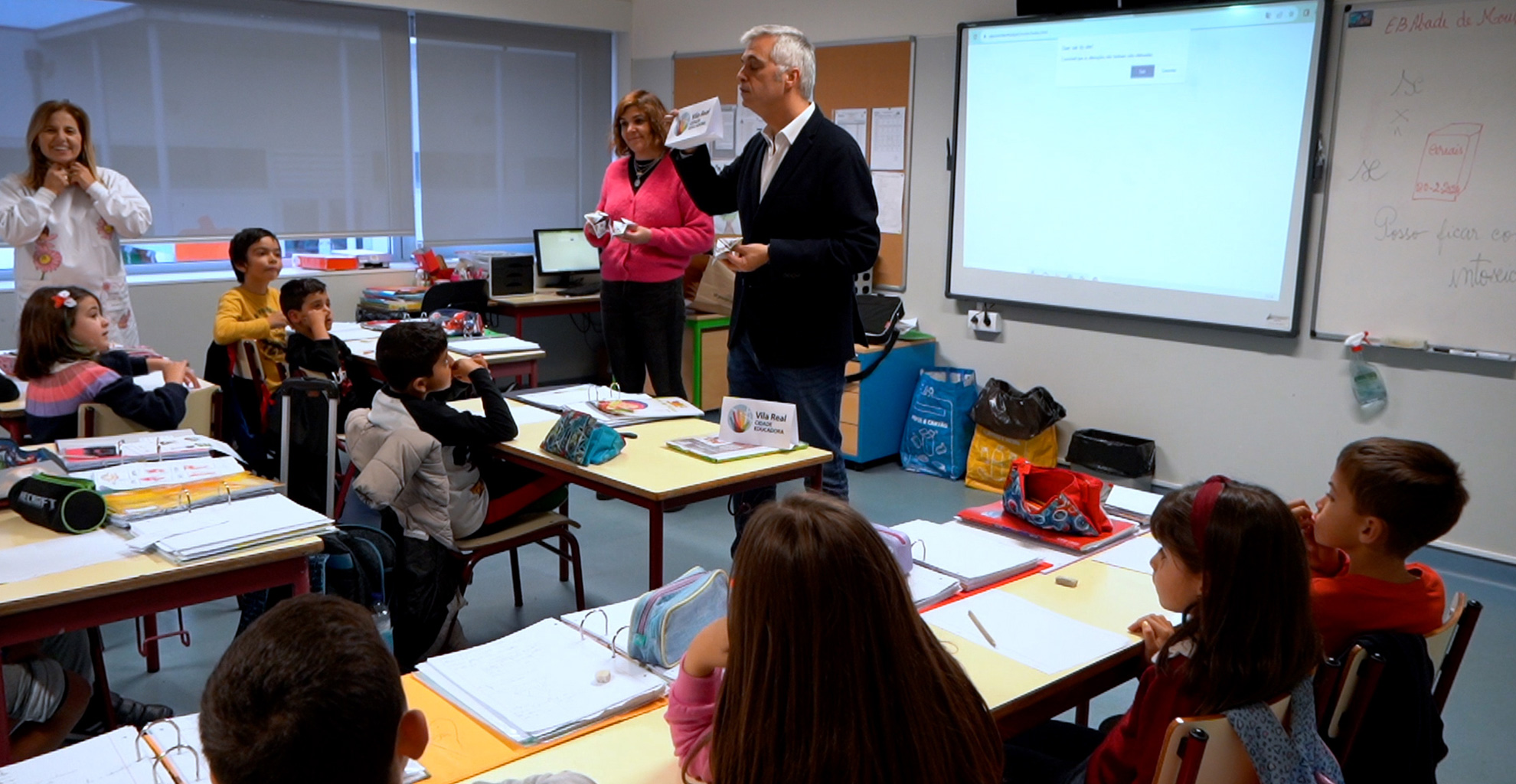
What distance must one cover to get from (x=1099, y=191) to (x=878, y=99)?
1.35 meters

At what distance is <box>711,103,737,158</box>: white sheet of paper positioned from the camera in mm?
6547

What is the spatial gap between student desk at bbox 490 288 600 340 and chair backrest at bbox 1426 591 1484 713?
489 centimetres

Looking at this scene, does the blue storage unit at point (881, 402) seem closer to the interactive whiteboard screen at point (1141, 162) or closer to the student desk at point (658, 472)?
the interactive whiteboard screen at point (1141, 162)

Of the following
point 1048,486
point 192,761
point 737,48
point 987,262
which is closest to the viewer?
point 192,761

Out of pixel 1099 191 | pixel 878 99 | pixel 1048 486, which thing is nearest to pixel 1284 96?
pixel 1099 191

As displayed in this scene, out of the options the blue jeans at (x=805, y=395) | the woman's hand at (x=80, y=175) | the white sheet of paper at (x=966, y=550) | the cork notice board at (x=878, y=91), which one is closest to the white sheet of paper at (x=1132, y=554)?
the white sheet of paper at (x=966, y=550)

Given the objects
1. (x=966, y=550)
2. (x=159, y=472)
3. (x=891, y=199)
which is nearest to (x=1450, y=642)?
(x=966, y=550)

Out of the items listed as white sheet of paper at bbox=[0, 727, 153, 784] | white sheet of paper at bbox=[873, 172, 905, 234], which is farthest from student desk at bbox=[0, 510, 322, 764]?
white sheet of paper at bbox=[873, 172, 905, 234]

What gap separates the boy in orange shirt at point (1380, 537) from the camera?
5.90 feet

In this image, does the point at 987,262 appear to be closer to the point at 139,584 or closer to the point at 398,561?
the point at 398,561

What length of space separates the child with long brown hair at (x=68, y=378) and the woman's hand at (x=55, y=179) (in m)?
1.29

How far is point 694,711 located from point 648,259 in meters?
3.26

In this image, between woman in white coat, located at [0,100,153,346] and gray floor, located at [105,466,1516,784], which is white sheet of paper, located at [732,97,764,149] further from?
woman in white coat, located at [0,100,153,346]

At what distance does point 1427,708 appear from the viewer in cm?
171
